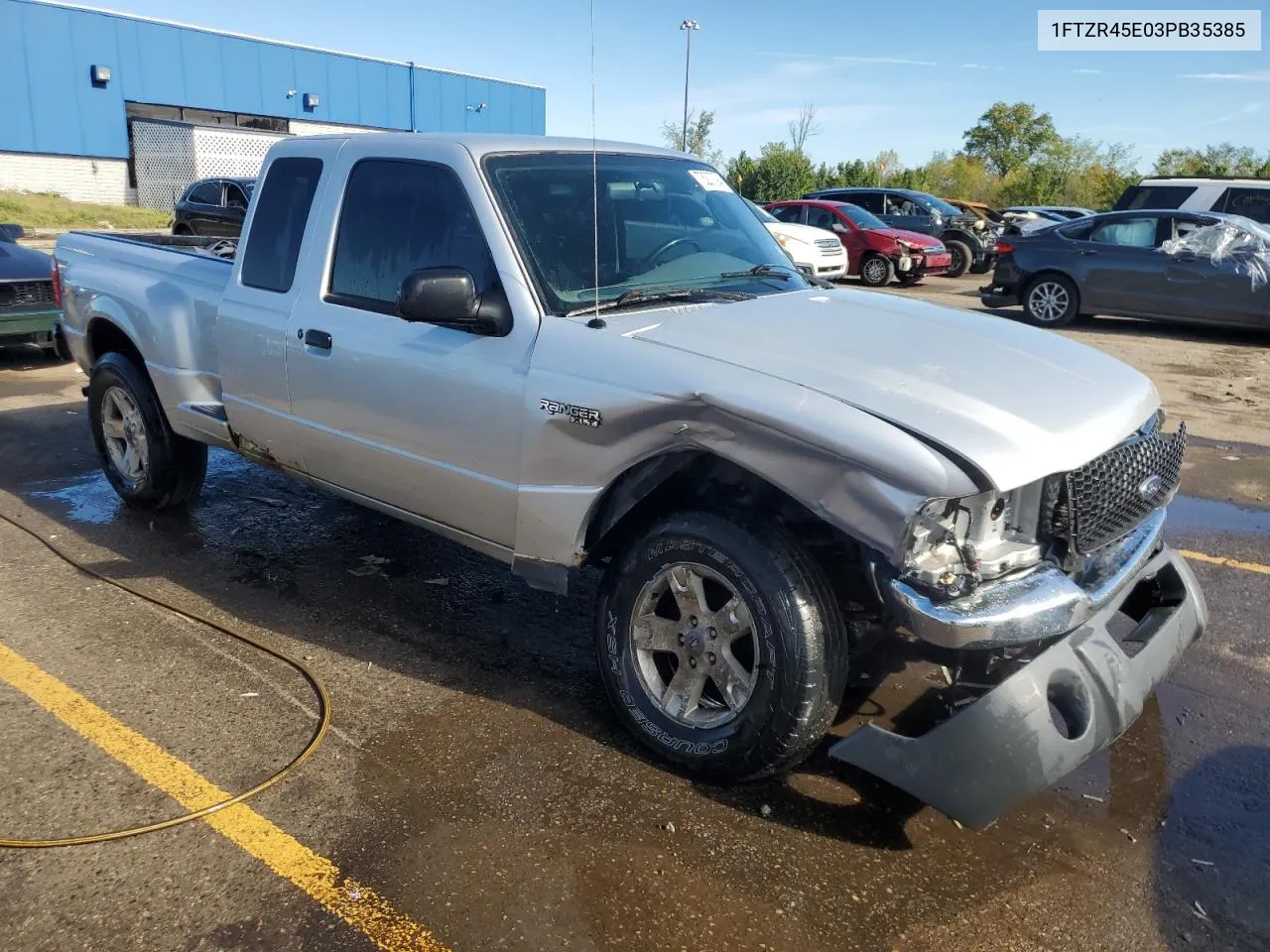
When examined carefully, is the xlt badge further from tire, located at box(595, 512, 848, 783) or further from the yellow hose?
the yellow hose

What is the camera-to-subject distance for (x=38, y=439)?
7.48 m

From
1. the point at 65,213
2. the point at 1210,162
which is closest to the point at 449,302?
the point at 65,213

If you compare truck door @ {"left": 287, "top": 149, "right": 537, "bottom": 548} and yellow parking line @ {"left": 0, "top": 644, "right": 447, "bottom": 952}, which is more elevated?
truck door @ {"left": 287, "top": 149, "right": 537, "bottom": 548}

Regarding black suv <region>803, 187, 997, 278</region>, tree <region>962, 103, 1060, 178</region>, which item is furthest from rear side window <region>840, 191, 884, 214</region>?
tree <region>962, 103, 1060, 178</region>

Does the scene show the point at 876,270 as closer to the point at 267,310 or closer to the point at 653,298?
the point at 267,310

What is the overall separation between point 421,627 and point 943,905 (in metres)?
2.48

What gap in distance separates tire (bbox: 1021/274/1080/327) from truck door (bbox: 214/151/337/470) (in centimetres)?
1175

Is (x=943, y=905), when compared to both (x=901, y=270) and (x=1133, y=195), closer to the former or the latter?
(x=1133, y=195)

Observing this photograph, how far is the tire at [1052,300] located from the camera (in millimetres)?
13797

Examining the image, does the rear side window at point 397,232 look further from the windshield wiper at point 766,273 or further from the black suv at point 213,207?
the black suv at point 213,207

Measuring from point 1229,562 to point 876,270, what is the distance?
47.7 feet

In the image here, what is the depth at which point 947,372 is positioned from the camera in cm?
314

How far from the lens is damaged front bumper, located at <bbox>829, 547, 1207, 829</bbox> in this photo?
2.71 m

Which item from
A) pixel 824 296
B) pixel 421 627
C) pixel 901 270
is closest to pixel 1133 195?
pixel 901 270
